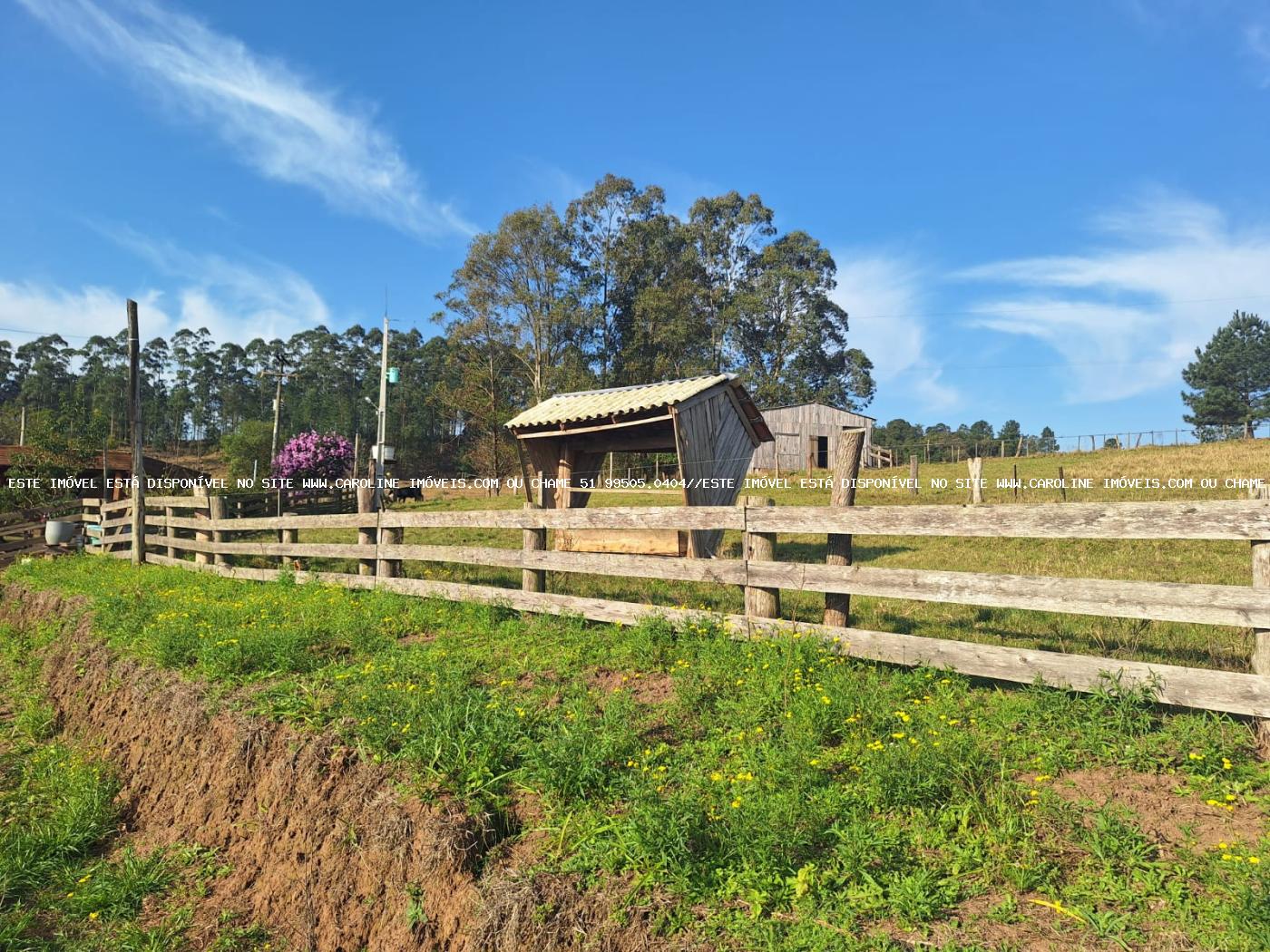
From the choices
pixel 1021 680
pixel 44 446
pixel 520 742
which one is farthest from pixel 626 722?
pixel 44 446

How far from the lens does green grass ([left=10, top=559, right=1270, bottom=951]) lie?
295 centimetres

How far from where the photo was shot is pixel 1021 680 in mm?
4438

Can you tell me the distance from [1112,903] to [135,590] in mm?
12062

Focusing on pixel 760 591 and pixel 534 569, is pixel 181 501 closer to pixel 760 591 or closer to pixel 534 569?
pixel 534 569

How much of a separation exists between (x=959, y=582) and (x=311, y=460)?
30.6m

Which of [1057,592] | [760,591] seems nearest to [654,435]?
[760,591]

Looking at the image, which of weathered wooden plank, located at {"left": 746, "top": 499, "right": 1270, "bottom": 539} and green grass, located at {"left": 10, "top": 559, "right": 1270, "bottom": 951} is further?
weathered wooden plank, located at {"left": 746, "top": 499, "right": 1270, "bottom": 539}

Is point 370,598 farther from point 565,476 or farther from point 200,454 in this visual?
point 200,454

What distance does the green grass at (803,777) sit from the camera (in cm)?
295

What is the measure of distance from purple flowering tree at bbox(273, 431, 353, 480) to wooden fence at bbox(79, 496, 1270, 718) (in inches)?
982

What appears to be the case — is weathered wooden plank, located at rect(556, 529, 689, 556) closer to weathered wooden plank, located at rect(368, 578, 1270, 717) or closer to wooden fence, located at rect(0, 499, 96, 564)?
weathered wooden plank, located at rect(368, 578, 1270, 717)

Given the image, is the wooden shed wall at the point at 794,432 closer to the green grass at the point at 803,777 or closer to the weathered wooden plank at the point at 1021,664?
the weathered wooden plank at the point at 1021,664

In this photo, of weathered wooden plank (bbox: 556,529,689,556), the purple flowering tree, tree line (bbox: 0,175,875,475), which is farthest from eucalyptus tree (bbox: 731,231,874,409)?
weathered wooden plank (bbox: 556,529,689,556)

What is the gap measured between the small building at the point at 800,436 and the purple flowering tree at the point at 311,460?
2120cm
